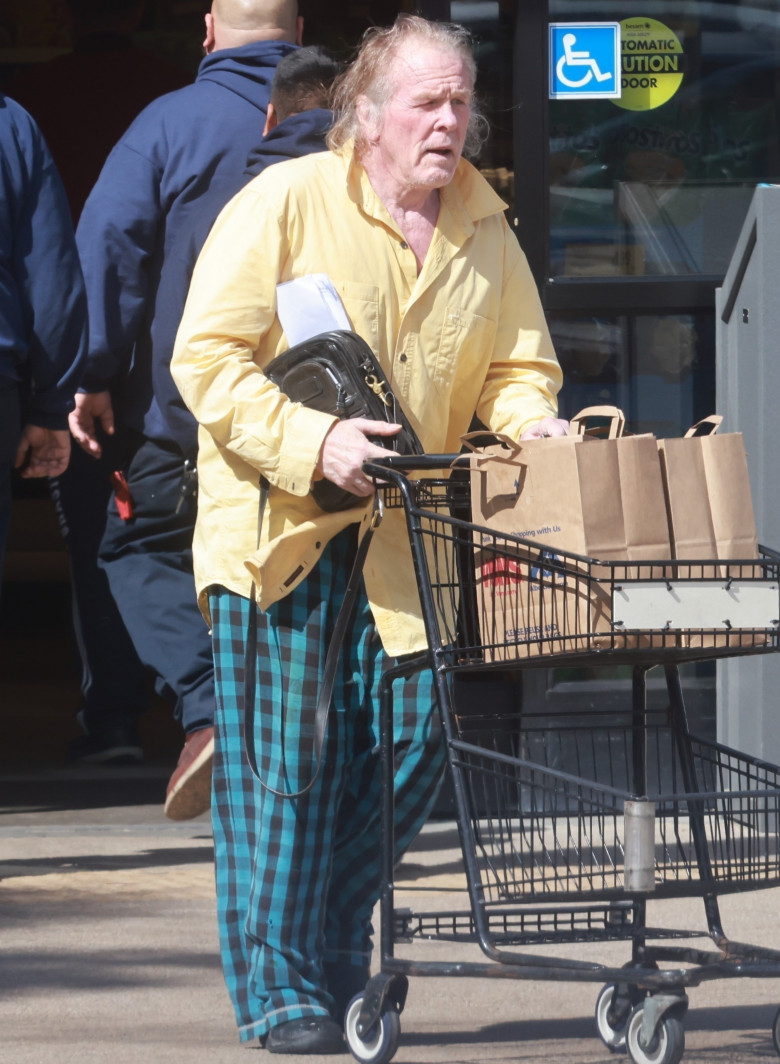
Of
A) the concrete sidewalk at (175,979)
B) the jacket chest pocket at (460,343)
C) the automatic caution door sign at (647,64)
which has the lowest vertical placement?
the concrete sidewalk at (175,979)

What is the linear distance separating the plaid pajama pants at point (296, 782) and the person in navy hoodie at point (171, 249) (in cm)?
126

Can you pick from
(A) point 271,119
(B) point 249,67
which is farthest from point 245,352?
(B) point 249,67

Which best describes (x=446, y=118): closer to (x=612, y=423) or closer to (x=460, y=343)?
(x=460, y=343)

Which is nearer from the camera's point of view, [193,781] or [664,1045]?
[664,1045]

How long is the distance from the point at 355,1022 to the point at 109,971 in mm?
928

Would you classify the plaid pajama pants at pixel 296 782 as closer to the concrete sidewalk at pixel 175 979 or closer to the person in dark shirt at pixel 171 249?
the concrete sidewalk at pixel 175 979

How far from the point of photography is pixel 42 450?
17.2ft

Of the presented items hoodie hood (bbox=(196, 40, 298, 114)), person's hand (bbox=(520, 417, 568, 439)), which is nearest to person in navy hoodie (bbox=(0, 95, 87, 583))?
hoodie hood (bbox=(196, 40, 298, 114))

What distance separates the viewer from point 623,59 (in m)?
6.21

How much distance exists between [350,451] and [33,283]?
1.73 meters

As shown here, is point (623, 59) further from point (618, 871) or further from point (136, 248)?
point (618, 871)

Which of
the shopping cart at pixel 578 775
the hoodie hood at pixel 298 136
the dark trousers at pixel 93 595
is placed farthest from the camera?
the dark trousers at pixel 93 595

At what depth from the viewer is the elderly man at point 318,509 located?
3.84m

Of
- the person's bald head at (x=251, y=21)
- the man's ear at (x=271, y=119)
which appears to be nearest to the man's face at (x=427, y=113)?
the man's ear at (x=271, y=119)
